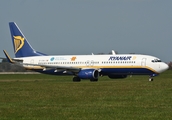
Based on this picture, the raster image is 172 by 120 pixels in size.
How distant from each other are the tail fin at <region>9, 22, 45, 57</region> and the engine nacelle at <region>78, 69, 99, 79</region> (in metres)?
11.8

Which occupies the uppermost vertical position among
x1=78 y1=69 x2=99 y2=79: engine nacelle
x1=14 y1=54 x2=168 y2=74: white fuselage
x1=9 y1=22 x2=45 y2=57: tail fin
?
x1=9 y1=22 x2=45 y2=57: tail fin

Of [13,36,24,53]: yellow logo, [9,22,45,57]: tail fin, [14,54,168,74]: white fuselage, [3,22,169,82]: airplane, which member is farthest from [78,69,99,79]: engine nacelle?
[13,36,24,53]: yellow logo

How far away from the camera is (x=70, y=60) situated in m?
63.2

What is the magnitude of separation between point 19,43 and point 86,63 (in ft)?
42.2

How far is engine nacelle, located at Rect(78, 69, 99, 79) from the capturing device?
5759cm

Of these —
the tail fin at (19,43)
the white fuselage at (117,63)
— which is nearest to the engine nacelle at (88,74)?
the white fuselage at (117,63)

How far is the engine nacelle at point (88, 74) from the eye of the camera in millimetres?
57594

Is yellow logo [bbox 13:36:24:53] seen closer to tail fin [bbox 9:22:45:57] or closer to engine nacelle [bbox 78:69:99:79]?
tail fin [bbox 9:22:45:57]

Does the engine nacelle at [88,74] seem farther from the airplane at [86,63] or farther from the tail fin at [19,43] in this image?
the tail fin at [19,43]

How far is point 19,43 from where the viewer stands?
69688 millimetres

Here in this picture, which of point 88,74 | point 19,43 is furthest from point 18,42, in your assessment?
point 88,74

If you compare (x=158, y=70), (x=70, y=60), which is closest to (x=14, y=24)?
(x=70, y=60)

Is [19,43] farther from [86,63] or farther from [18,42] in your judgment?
[86,63]

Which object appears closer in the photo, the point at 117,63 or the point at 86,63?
the point at 117,63
